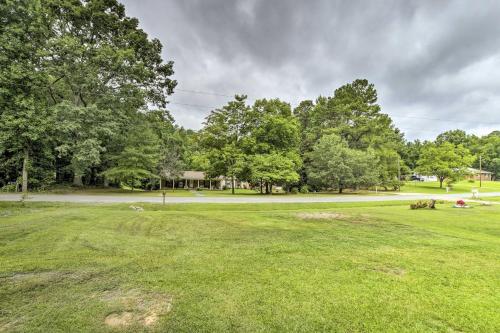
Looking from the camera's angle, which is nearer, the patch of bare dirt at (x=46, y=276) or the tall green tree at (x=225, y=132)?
the patch of bare dirt at (x=46, y=276)

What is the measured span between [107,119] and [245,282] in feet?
79.4

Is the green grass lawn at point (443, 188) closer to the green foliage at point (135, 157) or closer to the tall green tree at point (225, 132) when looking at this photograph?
the tall green tree at point (225, 132)

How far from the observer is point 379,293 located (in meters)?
3.38

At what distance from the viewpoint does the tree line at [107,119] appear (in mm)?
19578

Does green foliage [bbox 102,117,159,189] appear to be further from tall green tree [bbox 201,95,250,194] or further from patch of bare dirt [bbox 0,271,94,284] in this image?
patch of bare dirt [bbox 0,271,94,284]

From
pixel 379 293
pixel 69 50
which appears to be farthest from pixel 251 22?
pixel 379 293

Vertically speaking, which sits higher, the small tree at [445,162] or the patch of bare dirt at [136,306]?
the small tree at [445,162]

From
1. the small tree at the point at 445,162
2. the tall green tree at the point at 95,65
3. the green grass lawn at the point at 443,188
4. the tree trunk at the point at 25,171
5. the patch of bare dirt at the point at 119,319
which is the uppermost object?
the tall green tree at the point at 95,65

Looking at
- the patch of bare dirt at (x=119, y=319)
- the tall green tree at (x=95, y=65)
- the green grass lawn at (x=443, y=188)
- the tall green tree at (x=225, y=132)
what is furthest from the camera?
the green grass lawn at (x=443, y=188)

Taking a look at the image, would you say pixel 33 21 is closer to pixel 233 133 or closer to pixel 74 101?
pixel 74 101

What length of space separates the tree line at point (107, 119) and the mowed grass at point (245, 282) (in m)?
17.7

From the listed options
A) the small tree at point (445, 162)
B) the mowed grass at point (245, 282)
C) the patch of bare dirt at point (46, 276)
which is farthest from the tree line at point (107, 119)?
the patch of bare dirt at point (46, 276)

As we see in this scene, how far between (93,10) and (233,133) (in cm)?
1823

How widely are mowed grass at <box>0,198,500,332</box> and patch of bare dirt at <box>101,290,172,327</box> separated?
0.04 feet
